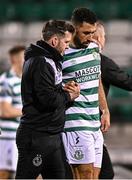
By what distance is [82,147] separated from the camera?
4777 millimetres

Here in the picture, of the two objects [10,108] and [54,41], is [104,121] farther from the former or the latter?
[10,108]

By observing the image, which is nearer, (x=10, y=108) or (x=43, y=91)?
(x=43, y=91)

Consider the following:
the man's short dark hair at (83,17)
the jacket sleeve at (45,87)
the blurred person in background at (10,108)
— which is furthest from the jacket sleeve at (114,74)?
the blurred person in background at (10,108)

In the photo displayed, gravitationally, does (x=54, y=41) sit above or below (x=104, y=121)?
above

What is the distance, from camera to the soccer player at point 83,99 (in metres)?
4.76

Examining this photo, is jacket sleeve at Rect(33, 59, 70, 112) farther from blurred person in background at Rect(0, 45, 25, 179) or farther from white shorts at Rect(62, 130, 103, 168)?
blurred person in background at Rect(0, 45, 25, 179)

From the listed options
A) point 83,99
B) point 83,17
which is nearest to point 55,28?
point 83,17

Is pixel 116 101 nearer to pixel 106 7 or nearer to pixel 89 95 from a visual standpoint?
pixel 106 7

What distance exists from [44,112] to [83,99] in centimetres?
33

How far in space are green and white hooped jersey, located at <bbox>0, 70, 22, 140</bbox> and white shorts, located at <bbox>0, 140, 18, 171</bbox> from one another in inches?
3.8

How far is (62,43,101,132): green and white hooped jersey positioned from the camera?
4.76 meters

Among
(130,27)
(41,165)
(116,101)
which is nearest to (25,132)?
(41,165)

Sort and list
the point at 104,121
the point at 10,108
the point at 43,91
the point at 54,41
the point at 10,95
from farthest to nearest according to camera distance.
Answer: the point at 10,95
the point at 10,108
the point at 104,121
the point at 54,41
the point at 43,91

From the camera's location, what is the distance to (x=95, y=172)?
15.9ft
